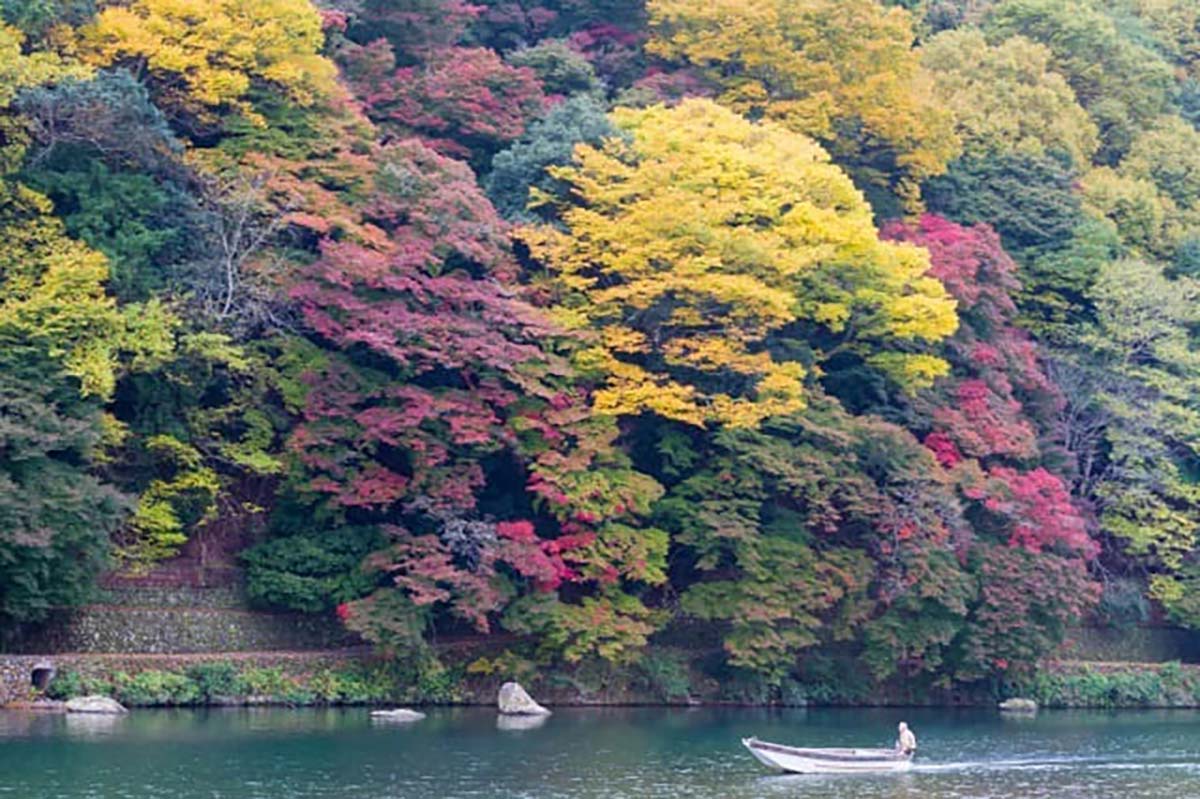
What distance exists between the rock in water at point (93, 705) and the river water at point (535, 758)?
84cm

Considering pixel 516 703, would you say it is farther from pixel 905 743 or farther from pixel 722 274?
pixel 722 274

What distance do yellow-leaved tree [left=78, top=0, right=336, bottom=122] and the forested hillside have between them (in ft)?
0.36

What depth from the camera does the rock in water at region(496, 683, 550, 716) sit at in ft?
145

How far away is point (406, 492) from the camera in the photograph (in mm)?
44875

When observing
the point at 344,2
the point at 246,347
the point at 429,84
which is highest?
the point at 344,2

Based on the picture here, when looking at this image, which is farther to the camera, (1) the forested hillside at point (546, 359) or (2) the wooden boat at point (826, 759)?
(1) the forested hillside at point (546, 359)

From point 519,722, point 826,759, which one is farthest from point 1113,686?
point 826,759

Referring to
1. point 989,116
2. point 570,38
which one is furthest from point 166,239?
point 989,116

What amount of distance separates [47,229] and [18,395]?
194 inches

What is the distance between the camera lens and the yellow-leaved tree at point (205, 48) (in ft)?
154

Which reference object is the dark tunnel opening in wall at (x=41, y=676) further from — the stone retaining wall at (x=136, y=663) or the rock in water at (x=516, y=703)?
the rock in water at (x=516, y=703)

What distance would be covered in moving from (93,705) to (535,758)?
10287mm

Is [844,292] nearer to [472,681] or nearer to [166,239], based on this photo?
[472,681]

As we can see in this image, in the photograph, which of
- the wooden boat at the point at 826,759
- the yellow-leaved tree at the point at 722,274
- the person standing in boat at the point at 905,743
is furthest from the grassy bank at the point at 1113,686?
the wooden boat at the point at 826,759
